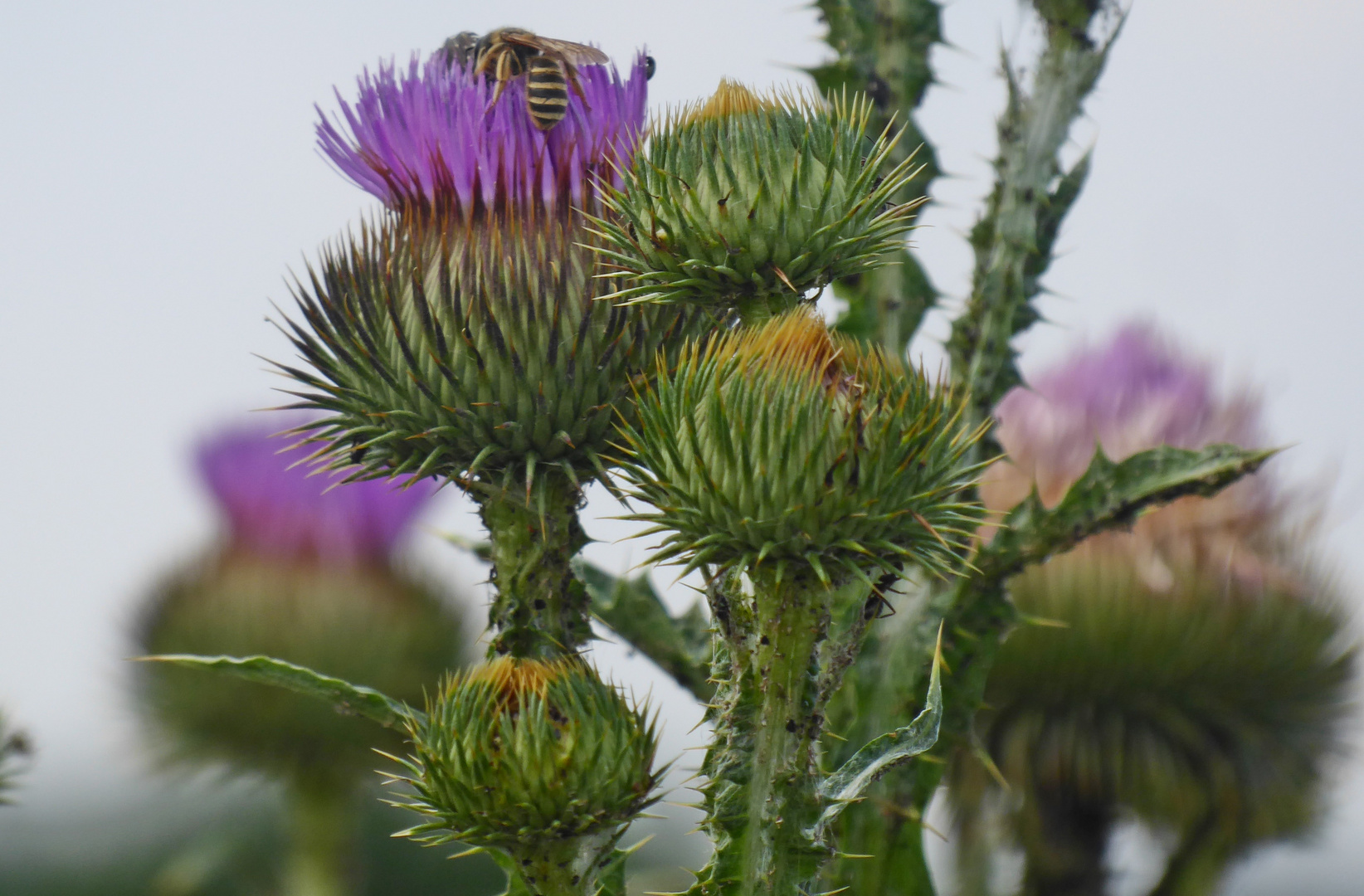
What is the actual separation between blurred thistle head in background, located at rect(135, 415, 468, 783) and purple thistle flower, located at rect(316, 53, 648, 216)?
4004 mm

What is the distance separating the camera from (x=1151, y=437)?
6188 millimetres

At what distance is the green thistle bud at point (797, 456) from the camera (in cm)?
239

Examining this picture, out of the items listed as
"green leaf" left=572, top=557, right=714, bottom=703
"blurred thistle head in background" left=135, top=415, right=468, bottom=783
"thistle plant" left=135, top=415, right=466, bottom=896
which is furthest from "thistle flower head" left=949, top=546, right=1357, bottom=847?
"thistle plant" left=135, top=415, right=466, bottom=896

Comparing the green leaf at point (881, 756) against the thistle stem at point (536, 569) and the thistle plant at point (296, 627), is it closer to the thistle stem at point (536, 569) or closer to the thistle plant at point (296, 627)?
the thistle stem at point (536, 569)

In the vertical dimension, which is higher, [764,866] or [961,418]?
[961,418]

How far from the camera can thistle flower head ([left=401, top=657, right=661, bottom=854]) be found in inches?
94.6

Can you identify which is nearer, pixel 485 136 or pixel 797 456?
pixel 797 456

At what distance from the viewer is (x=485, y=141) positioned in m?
3.03

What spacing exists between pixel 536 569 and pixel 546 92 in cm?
113

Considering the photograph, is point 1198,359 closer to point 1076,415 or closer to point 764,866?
point 1076,415

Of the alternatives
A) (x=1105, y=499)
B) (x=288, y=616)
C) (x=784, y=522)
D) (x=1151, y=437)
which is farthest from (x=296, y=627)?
(x=784, y=522)

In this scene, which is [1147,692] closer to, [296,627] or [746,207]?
[746,207]

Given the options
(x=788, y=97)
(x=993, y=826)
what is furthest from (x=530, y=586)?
(x=993, y=826)

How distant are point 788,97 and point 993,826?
175 inches
